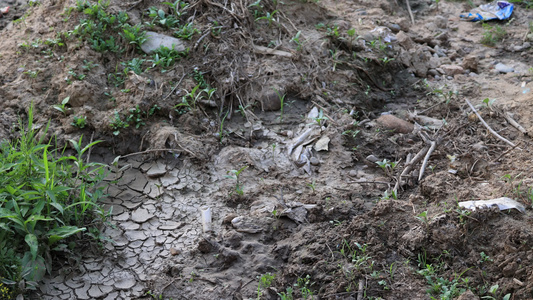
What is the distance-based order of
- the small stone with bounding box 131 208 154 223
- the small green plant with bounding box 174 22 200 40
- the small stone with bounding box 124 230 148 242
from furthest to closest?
1. the small green plant with bounding box 174 22 200 40
2. the small stone with bounding box 131 208 154 223
3. the small stone with bounding box 124 230 148 242

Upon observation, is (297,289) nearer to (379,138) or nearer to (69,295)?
(69,295)

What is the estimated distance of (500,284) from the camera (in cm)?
246

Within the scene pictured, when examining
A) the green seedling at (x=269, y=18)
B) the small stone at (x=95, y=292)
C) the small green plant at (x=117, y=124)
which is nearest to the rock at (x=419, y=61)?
the green seedling at (x=269, y=18)

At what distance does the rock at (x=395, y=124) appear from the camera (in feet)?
12.9

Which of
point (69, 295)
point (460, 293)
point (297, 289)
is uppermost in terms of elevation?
point (460, 293)

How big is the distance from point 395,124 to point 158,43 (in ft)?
6.94

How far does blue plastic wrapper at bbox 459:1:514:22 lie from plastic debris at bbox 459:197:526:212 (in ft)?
11.3

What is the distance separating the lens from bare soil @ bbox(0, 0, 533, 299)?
2.70 m

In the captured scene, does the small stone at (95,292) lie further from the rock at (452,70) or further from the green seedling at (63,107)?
the rock at (452,70)

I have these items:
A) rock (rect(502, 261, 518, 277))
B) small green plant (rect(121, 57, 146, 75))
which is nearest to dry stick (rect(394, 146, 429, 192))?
rock (rect(502, 261, 518, 277))

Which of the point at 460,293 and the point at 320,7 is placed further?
the point at 320,7

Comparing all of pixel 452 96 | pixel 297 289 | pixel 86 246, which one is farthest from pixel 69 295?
pixel 452 96

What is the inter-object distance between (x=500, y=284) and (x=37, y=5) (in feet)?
15.1

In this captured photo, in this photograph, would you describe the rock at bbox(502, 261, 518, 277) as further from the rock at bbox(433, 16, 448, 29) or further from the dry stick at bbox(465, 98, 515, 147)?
the rock at bbox(433, 16, 448, 29)
